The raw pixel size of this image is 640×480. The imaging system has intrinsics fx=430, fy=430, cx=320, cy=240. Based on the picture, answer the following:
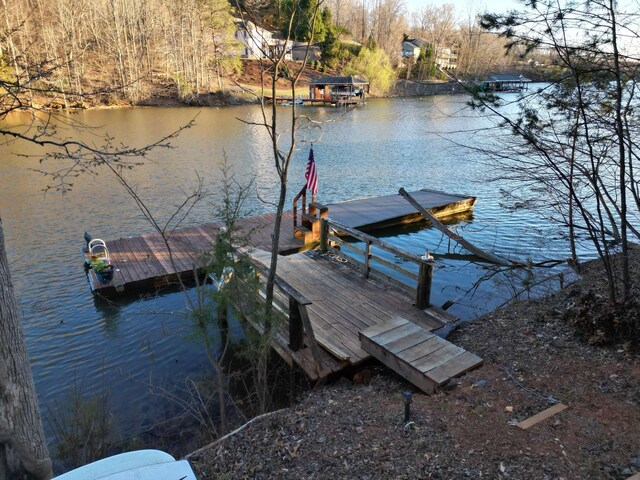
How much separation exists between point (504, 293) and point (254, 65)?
58.6 m

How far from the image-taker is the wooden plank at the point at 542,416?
14.1ft

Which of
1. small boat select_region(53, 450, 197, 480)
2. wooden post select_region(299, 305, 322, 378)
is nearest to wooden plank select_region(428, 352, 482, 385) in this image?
wooden post select_region(299, 305, 322, 378)

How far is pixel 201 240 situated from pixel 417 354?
7.81 m

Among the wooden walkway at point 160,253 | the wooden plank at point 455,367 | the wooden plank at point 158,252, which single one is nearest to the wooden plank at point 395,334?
the wooden plank at point 455,367

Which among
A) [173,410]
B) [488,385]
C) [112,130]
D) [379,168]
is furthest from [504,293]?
[112,130]

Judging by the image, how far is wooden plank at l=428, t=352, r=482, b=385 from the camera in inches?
201

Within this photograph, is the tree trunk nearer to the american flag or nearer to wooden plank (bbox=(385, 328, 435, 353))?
wooden plank (bbox=(385, 328, 435, 353))

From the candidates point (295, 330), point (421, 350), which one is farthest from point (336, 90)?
point (421, 350)

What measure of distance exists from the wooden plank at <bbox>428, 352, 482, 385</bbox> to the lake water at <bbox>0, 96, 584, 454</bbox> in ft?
9.25

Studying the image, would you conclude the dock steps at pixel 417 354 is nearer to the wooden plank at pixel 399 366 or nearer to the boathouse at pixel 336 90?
the wooden plank at pixel 399 366

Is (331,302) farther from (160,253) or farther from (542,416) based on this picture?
(160,253)

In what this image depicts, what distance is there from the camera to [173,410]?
20.9 feet

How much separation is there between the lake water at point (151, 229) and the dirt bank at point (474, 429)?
5.37 ft

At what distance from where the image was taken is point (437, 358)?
18.0 feet
